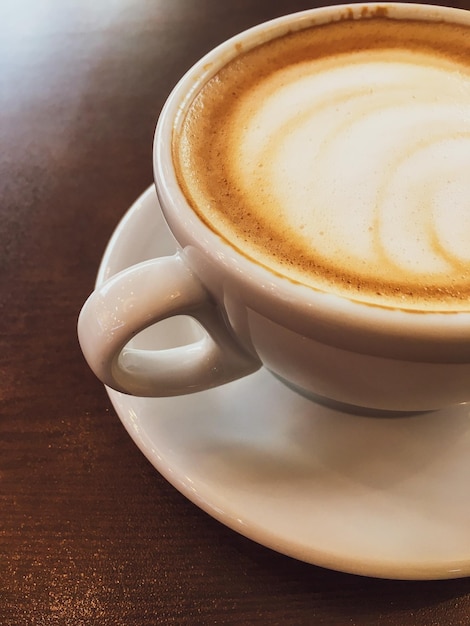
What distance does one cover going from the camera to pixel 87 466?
78cm

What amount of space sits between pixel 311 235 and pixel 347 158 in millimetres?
133

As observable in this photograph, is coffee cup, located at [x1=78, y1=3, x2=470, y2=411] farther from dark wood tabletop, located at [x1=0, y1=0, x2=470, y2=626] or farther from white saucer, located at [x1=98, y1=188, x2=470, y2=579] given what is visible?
dark wood tabletop, located at [x1=0, y1=0, x2=470, y2=626]

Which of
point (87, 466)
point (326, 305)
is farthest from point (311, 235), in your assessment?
point (87, 466)

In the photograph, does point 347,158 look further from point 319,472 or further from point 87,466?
point 87,466

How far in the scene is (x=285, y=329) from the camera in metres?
0.58

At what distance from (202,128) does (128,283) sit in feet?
0.91

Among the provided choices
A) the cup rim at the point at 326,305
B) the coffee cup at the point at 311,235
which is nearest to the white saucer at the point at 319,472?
the coffee cup at the point at 311,235

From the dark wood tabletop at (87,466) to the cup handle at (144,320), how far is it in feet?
0.49

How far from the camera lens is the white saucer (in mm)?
624

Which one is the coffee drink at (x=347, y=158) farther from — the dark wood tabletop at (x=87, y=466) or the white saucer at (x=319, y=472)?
the dark wood tabletop at (x=87, y=466)

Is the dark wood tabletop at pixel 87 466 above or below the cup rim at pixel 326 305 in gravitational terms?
below

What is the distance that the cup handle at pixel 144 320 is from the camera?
608 millimetres

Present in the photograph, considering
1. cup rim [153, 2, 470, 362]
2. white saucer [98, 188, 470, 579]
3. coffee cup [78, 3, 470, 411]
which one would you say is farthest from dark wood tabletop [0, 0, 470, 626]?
cup rim [153, 2, 470, 362]

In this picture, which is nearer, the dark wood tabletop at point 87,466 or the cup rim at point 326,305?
the cup rim at point 326,305
